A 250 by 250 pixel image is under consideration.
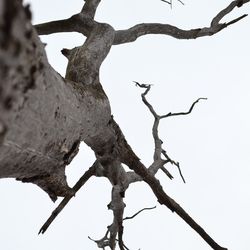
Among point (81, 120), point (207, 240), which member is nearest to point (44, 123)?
point (81, 120)

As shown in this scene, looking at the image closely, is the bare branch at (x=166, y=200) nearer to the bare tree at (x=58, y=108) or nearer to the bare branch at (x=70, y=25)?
the bare tree at (x=58, y=108)

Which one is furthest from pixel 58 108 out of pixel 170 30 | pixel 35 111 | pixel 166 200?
pixel 170 30

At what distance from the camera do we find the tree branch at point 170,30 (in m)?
3.01

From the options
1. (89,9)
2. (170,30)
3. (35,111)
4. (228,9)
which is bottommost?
(35,111)

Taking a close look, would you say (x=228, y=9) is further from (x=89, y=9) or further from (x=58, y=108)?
(x=58, y=108)

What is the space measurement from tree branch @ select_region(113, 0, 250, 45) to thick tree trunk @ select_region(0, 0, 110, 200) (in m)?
1.14

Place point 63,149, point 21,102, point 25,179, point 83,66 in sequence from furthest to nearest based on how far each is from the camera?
point 83,66, point 25,179, point 63,149, point 21,102

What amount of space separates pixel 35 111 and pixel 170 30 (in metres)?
2.53

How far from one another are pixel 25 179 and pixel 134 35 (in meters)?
1.83

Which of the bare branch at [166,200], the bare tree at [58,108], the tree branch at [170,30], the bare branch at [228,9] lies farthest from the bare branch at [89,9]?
the bare branch at [166,200]

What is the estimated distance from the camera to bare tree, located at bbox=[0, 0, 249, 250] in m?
0.61

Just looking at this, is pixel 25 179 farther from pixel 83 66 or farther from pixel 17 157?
pixel 83 66

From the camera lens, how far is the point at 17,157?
3.61 feet

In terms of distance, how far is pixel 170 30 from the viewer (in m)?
3.30
